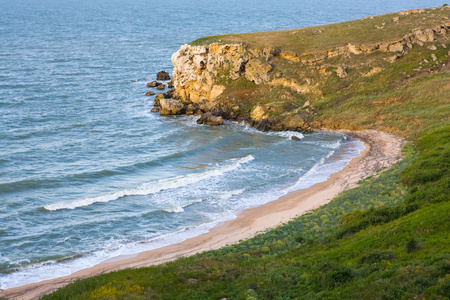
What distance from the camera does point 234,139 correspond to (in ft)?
180

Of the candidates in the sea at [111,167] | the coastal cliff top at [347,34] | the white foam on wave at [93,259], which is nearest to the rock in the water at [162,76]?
the sea at [111,167]

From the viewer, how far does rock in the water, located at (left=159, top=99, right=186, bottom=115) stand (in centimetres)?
6531

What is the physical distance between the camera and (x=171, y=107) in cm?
6531

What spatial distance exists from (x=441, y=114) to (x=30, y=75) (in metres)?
69.0

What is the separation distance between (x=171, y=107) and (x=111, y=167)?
21.9 meters

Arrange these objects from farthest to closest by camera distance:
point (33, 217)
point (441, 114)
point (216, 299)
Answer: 1. point (441, 114)
2. point (33, 217)
3. point (216, 299)

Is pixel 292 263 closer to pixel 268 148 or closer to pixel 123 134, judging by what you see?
pixel 268 148

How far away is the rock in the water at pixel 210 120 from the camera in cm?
6019

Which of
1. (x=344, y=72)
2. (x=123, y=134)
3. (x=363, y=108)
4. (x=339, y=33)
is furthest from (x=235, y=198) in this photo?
(x=339, y=33)

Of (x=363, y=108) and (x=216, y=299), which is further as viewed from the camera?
(x=363, y=108)

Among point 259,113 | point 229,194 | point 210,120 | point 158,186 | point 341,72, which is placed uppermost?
point 341,72

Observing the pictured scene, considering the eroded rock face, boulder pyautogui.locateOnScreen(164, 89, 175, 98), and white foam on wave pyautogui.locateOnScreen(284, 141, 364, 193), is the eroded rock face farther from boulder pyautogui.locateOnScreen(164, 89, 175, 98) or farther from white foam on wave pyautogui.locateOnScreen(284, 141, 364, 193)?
white foam on wave pyautogui.locateOnScreen(284, 141, 364, 193)

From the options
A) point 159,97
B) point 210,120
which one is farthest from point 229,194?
point 159,97

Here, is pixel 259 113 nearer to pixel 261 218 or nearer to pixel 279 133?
pixel 279 133
